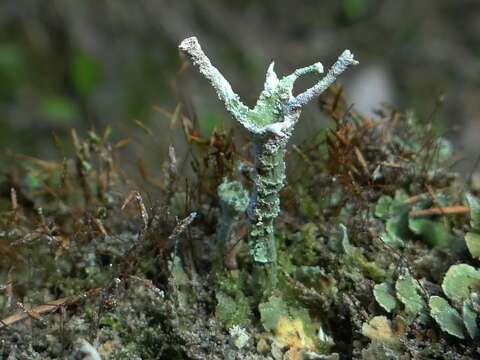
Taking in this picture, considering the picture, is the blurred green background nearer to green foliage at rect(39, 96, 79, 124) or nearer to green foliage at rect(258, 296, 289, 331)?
green foliage at rect(39, 96, 79, 124)

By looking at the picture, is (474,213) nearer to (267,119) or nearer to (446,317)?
(446,317)

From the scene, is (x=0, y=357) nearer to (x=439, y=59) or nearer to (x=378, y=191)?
(x=378, y=191)

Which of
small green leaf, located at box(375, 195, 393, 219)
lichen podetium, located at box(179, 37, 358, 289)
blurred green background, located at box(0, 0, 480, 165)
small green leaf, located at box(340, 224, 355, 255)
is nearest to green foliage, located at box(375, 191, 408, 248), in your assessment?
small green leaf, located at box(375, 195, 393, 219)

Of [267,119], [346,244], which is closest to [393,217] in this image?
[346,244]

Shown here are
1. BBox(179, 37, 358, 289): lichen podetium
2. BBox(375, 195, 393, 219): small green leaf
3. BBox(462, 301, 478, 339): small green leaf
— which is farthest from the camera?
BBox(375, 195, 393, 219): small green leaf

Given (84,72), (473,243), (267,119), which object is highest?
(84,72)

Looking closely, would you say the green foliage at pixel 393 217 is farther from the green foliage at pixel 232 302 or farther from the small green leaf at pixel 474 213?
the green foliage at pixel 232 302

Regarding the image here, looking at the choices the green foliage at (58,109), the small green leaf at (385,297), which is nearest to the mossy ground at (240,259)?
the small green leaf at (385,297)
